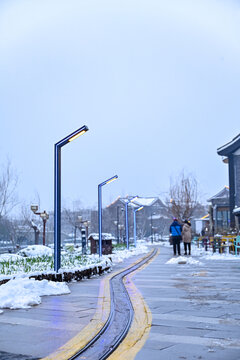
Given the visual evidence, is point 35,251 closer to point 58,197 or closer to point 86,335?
point 58,197

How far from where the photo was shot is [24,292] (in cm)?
701

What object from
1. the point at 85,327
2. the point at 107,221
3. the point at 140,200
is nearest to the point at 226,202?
the point at 107,221

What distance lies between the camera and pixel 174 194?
49.9 meters

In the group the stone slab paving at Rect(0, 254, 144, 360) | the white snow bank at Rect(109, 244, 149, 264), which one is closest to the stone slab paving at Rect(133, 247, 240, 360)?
the stone slab paving at Rect(0, 254, 144, 360)

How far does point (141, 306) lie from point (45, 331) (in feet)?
6.48

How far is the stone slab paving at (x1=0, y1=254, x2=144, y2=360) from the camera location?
4148 millimetres

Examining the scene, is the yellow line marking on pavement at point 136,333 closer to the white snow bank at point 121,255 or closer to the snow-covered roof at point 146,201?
the white snow bank at point 121,255

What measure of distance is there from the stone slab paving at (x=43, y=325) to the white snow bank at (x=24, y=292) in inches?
5.9

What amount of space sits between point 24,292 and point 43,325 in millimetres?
1853

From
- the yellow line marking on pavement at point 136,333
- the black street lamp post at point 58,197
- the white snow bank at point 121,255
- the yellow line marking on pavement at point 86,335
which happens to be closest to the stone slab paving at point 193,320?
the yellow line marking on pavement at point 136,333

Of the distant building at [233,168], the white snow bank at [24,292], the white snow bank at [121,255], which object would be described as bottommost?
the white snow bank at [121,255]

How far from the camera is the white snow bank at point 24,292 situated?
6461 millimetres

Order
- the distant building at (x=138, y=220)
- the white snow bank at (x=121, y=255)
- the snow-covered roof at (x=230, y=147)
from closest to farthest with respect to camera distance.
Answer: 1. the white snow bank at (x=121, y=255)
2. the snow-covered roof at (x=230, y=147)
3. the distant building at (x=138, y=220)

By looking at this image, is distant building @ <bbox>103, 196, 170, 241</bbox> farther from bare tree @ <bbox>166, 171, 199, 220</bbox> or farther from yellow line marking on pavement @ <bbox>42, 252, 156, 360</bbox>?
yellow line marking on pavement @ <bbox>42, 252, 156, 360</bbox>
